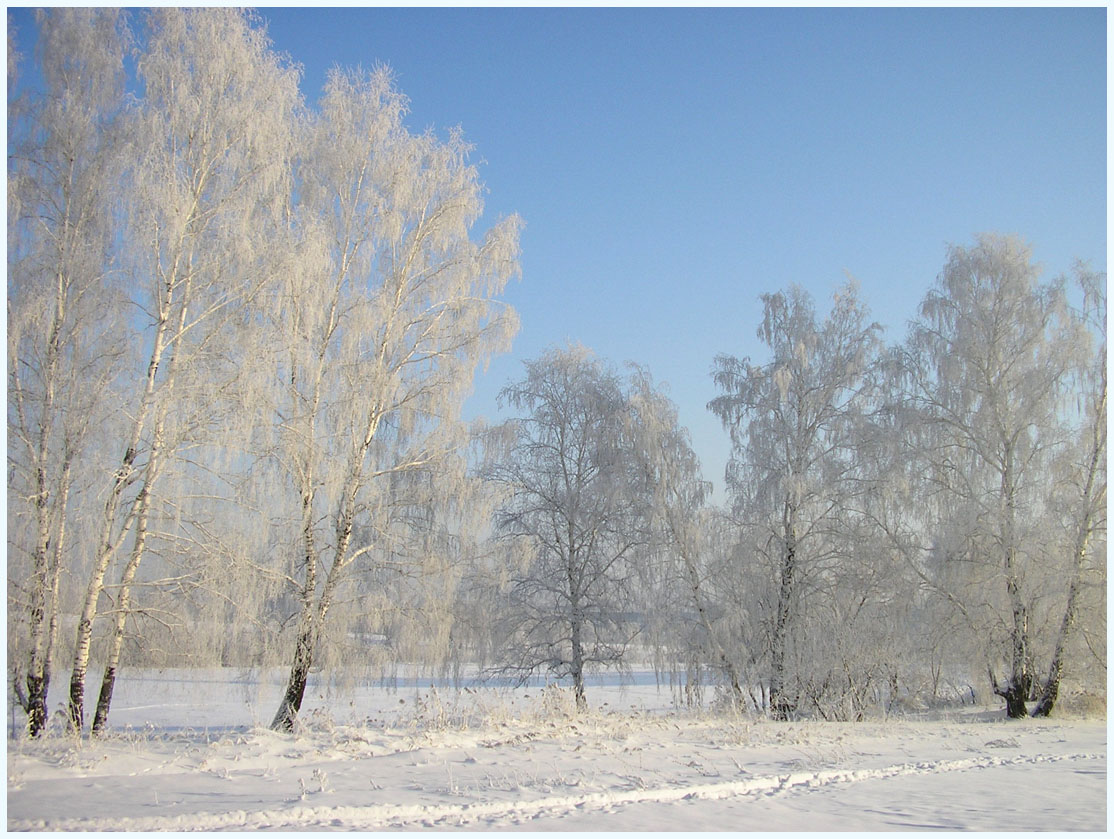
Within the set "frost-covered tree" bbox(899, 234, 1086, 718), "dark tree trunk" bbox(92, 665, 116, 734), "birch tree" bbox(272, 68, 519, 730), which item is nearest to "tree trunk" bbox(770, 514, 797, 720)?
"frost-covered tree" bbox(899, 234, 1086, 718)

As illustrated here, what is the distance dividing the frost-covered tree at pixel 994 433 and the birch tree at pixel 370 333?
29.4 feet

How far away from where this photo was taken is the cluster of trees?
9.17m

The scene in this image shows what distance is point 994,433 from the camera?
14.8m

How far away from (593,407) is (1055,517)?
8.90 metres

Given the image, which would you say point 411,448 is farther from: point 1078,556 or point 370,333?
point 1078,556

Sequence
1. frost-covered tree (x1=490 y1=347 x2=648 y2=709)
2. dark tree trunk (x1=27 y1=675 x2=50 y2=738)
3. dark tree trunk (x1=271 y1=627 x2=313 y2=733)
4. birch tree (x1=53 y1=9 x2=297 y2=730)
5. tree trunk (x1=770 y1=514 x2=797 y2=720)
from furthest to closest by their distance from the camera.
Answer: frost-covered tree (x1=490 y1=347 x2=648 y2=709), tree trunk (x1=770 y1=514 x2=797 y2=720), dark tree trunk (x1=271 y1=627 x2=313 y2=733), birch tree (x1=53 y1=9 x2=297 y2=730), dark tree trunk (x1=27 y1=675 x2=50 y2=738)

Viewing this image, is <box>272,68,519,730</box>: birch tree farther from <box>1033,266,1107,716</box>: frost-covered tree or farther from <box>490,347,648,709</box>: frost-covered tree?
<box>1033,266,1107,716</box>: frost-covered tree

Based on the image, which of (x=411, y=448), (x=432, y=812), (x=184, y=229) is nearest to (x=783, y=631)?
(x=411, y=448)

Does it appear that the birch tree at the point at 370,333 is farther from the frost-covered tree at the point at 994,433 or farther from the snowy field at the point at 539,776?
the frost-covered tree at the point at 994,433

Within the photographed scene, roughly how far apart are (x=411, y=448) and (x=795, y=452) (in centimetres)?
749

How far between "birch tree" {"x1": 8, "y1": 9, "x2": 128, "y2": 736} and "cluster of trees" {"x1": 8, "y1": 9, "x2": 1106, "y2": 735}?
4 centimetres

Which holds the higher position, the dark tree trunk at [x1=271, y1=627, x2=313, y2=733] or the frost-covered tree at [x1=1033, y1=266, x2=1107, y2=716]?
the frost-covered tree at [x1=1033, y1=266, x2=1107, y2=716]

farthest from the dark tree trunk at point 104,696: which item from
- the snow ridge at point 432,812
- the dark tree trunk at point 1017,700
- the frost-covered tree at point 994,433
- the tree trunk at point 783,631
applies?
the dark tree trunk at point 1017,700

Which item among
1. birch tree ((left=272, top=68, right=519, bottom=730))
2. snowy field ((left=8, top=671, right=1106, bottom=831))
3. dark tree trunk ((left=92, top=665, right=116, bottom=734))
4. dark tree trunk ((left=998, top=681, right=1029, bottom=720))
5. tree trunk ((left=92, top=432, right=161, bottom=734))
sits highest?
birch tree ((left=272, top=68, right=519, bottom=730))
